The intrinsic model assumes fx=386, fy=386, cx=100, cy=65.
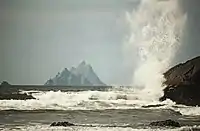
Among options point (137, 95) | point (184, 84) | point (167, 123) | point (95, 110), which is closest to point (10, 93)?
point (95, 110)

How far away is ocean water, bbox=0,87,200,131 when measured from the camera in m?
4.66

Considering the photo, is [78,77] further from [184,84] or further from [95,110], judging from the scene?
[184,84]

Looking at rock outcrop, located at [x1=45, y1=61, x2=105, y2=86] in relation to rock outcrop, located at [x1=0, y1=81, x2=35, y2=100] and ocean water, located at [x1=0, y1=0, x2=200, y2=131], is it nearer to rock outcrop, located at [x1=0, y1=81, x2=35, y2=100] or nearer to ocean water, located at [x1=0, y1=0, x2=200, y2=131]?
ocean water, located at [x1=0, y1=0, x2=200, y2=131]

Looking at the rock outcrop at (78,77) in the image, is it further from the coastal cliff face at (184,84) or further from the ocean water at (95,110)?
the coastal cliff face at (184,84)

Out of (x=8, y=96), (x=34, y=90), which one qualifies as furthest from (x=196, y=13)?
(x=8, y=96)

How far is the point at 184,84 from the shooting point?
5.13 metres

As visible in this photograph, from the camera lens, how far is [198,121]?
4770 millimetres

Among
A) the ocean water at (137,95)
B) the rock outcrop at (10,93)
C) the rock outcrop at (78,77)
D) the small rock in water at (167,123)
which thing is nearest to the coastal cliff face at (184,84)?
the ocean water at (137,95)

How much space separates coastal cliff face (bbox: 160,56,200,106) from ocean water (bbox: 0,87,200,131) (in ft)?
0.38

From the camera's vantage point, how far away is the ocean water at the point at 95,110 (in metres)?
4.66

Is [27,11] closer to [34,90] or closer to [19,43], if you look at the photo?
[19,43]

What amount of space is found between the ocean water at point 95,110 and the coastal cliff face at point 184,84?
0.38ft

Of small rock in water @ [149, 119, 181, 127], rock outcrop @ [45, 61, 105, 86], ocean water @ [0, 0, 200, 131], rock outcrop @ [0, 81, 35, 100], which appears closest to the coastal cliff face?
ocean water @ [0, 0, 200, 131]

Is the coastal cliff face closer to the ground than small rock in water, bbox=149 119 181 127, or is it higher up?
higher up
